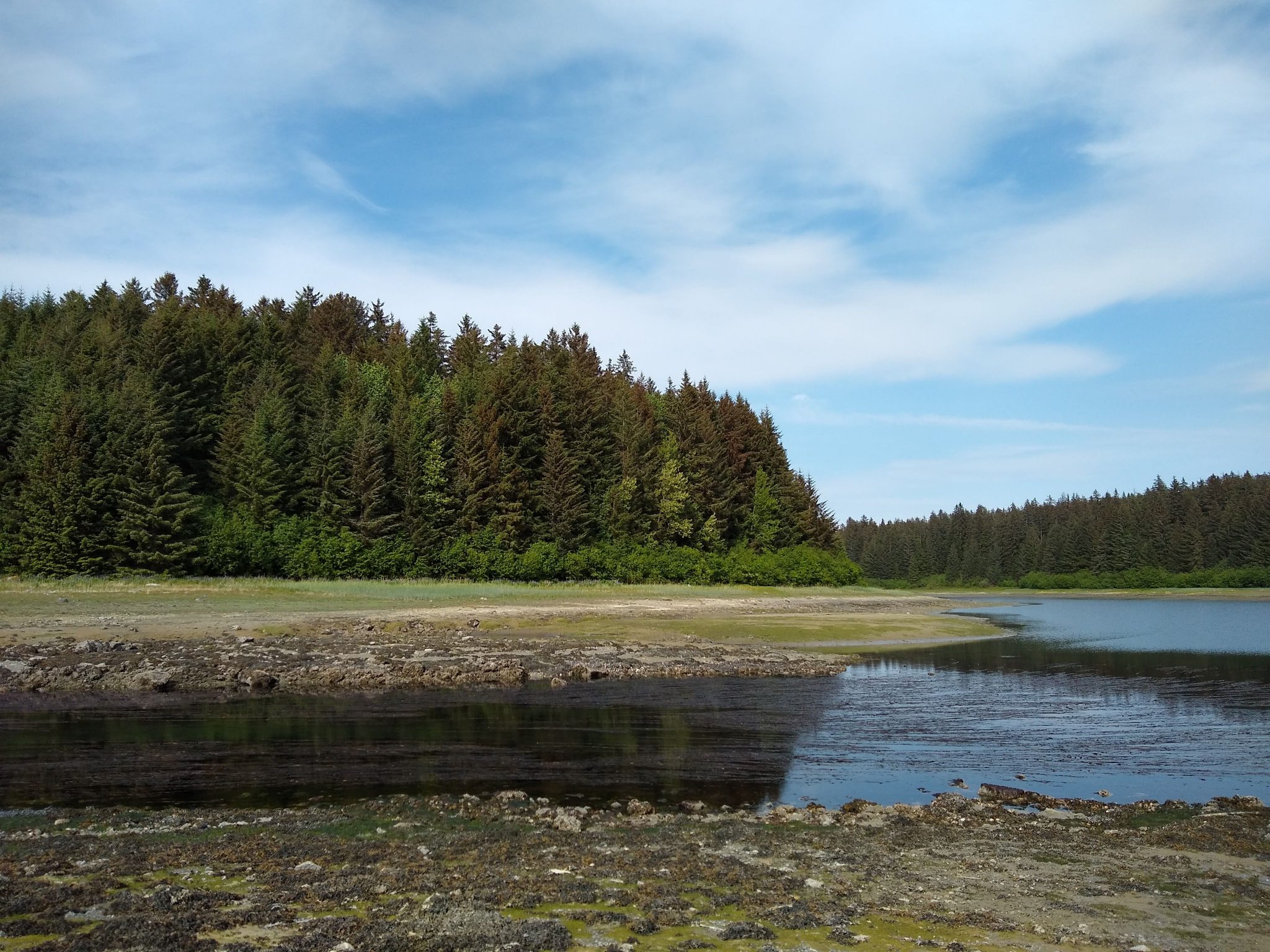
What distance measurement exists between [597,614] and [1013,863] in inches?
1444

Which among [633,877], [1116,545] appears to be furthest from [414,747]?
[1116,545]

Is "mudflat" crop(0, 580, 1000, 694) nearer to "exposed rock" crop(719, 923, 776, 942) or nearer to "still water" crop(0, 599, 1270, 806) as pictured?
"still water" crop(0, 599, 1270, 806)

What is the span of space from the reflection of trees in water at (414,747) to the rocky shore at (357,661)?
2.42 metres

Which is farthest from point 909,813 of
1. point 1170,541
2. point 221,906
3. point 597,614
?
point 1170,541

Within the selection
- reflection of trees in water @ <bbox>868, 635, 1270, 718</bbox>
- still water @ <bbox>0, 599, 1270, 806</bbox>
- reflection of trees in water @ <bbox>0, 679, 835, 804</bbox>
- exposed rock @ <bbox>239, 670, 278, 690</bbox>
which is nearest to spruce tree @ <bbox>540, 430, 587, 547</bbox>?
reflection of trees in water @ <bbox>868, 635, 1270, 718</bbox>

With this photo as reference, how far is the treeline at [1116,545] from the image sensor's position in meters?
149

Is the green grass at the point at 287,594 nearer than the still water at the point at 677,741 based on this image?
No

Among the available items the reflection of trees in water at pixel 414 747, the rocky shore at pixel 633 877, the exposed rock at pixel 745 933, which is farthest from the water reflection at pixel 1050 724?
the exposed rock at pixel 745 933

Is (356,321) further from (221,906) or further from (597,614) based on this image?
(221,906)

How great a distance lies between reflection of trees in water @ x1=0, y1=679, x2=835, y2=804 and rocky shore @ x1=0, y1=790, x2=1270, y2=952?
4.75ft

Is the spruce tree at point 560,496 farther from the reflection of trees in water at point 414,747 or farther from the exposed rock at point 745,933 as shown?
the exposed rock at point 745,933

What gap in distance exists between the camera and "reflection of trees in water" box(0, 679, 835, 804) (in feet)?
46.8

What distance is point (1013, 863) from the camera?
10008mm

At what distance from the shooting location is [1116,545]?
522 ft
